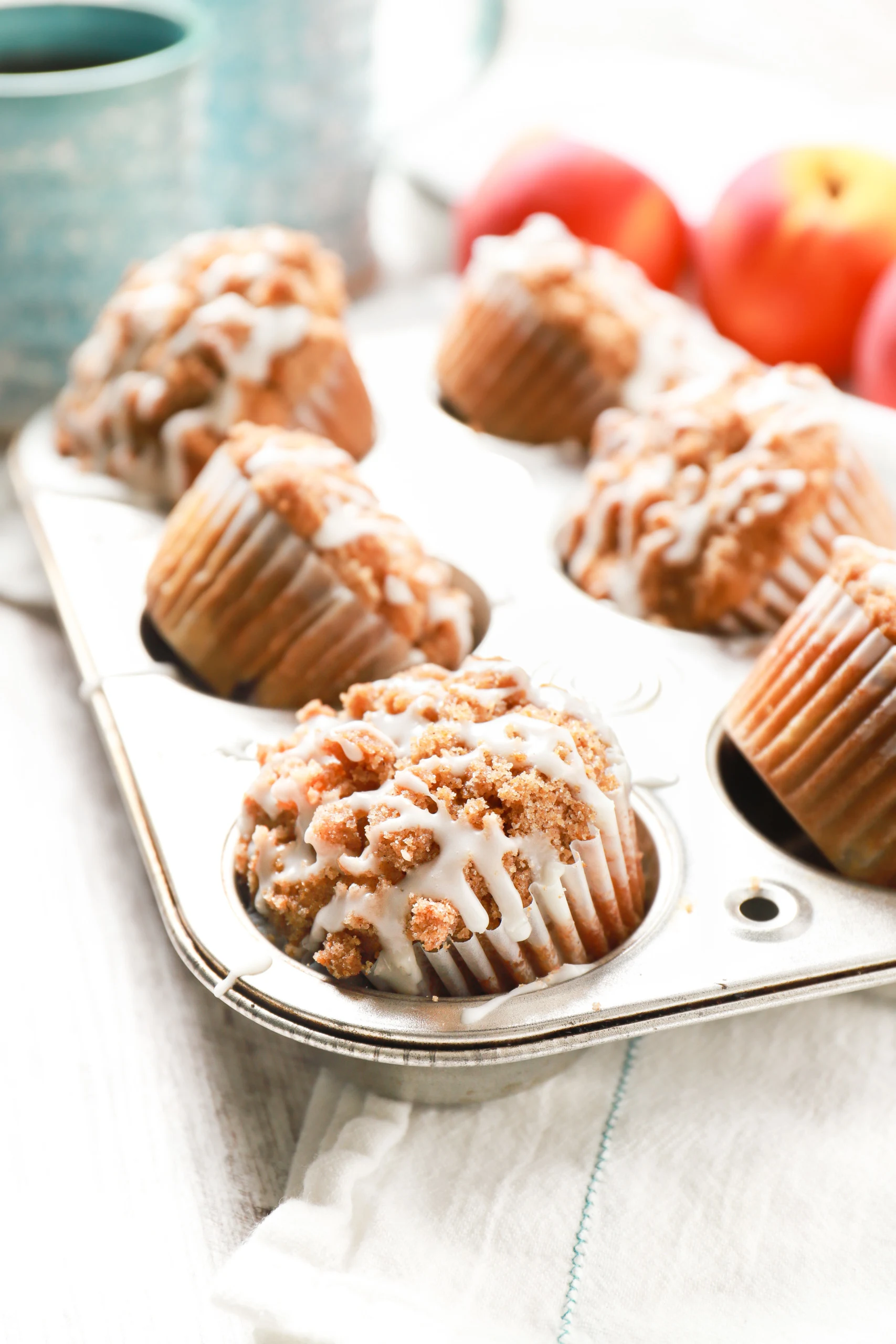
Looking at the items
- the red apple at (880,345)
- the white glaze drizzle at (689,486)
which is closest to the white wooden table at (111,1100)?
the white glaze drizzle at (689,486)

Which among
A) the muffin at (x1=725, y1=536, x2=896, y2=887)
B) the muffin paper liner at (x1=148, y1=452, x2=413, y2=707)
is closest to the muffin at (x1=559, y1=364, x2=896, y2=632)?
the muffin at (x1=725, y1=536, x2=896, y2=887)

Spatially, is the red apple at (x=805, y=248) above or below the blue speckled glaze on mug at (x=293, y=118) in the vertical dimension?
above

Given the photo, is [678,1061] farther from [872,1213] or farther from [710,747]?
[710,747]

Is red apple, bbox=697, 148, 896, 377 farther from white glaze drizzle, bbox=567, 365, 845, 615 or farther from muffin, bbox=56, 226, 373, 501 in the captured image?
muffin, bbox=56, 226, 373, 501

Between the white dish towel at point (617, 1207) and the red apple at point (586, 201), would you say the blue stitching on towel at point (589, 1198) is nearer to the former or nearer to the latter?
the white dish towel at point (617, 1207)

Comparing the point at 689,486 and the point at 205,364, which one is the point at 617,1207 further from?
the point at 205,364

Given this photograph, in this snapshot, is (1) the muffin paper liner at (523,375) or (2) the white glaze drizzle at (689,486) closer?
(2) the white glaze drizzle at (689,486)

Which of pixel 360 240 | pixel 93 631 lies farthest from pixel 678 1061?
pixel 360 240
